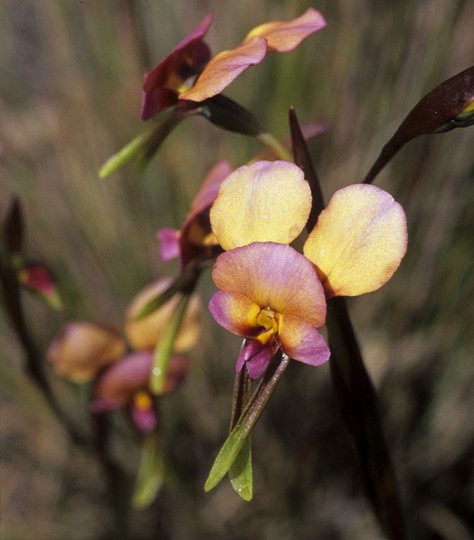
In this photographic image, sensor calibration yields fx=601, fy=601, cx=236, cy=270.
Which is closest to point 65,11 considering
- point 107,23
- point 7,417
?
point 107,23

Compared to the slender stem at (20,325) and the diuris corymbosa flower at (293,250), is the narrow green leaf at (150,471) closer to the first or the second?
the slender stem at (20,325)

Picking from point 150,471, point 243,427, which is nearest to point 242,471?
point 243,427

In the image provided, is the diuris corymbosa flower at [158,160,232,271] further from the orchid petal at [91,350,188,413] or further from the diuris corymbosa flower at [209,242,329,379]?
the orchid petal at [91,350,188,413]

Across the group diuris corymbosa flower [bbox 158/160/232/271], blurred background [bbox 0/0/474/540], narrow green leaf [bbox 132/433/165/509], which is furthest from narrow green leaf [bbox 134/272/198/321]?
blurred background [bbox 0/0/474/540]

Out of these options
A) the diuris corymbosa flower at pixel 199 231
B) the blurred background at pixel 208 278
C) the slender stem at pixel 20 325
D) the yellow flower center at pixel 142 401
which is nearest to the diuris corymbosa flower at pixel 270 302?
the diuris corymbosa flower at pixel 199 231

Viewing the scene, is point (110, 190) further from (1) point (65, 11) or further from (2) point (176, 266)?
(1) point (65, 11)

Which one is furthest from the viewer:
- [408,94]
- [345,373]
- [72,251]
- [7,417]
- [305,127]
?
[7,417]

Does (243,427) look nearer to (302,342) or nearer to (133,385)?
(302,342)
